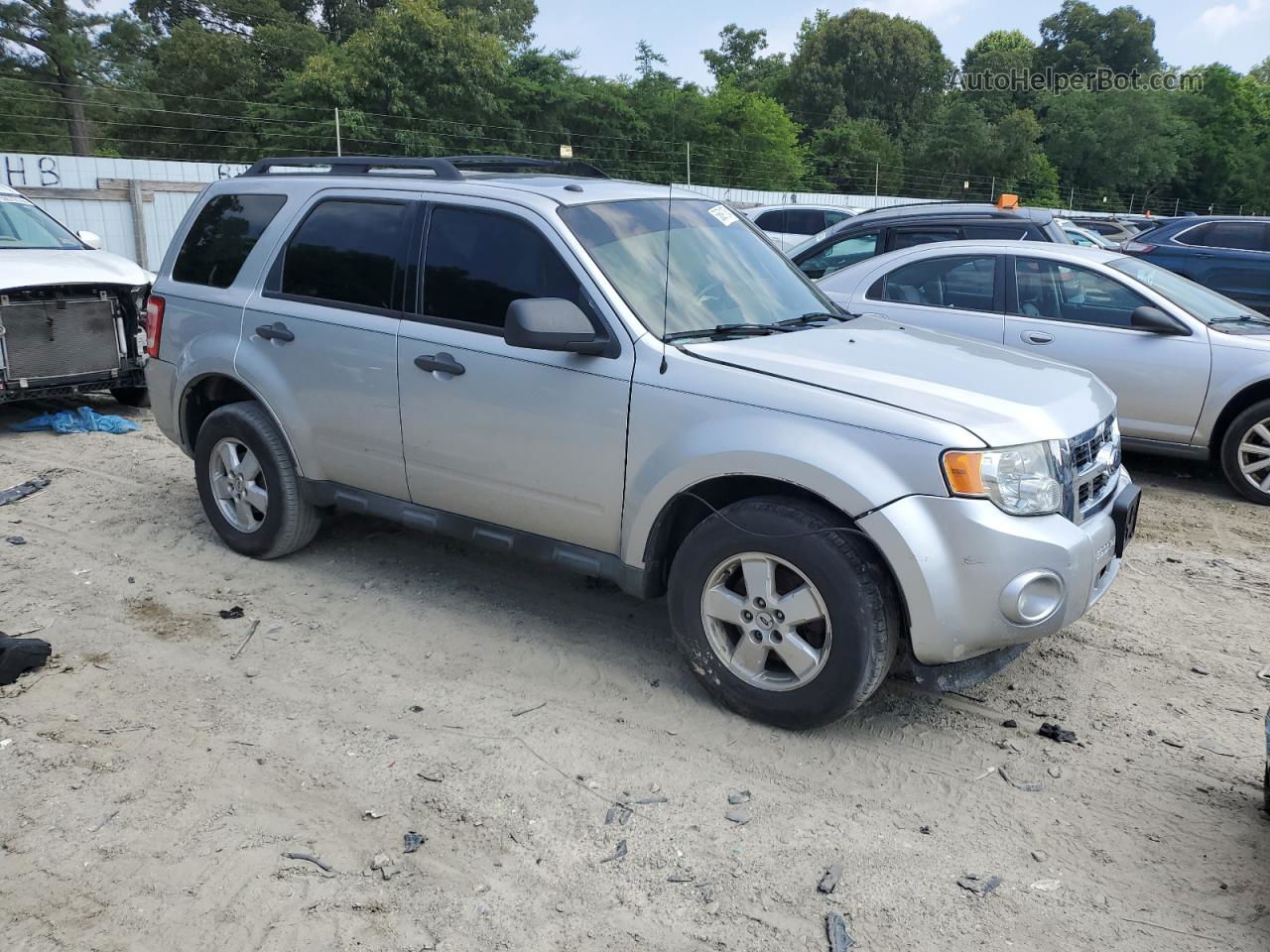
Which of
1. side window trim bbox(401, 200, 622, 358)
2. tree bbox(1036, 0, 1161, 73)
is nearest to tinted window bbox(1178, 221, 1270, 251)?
side window trim bbox(401, 200, 622, 358)

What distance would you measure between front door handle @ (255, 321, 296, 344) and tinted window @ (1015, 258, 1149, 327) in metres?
5.12

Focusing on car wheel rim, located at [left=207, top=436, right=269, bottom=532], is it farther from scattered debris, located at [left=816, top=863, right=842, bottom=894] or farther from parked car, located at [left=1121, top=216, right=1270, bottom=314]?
parked car, located at [left=1121, top=216, right=1270, bottom=314]

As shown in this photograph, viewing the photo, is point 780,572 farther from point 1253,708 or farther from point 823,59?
point 823,59

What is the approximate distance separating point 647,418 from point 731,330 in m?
0.59

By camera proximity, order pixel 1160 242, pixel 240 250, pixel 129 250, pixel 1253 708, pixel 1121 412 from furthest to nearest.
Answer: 1. pixel 129 250
2. pixel 1160 242
3. pixel 1121 412
4. pixel 240 250
5. pixel 1253 708

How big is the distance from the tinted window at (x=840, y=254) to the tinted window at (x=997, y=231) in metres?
0.81

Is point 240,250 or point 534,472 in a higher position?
point 240,250

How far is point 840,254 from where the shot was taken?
9.62 meters

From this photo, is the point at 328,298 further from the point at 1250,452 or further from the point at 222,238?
the point at 1250,452

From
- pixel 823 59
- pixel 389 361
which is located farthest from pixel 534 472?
pixel 823 59

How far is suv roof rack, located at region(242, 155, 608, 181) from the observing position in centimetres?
514

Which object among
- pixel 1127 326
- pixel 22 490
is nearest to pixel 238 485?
pixel 22 490

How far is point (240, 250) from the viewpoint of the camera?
5.54m

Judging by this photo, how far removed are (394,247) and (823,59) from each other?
6836 cm
